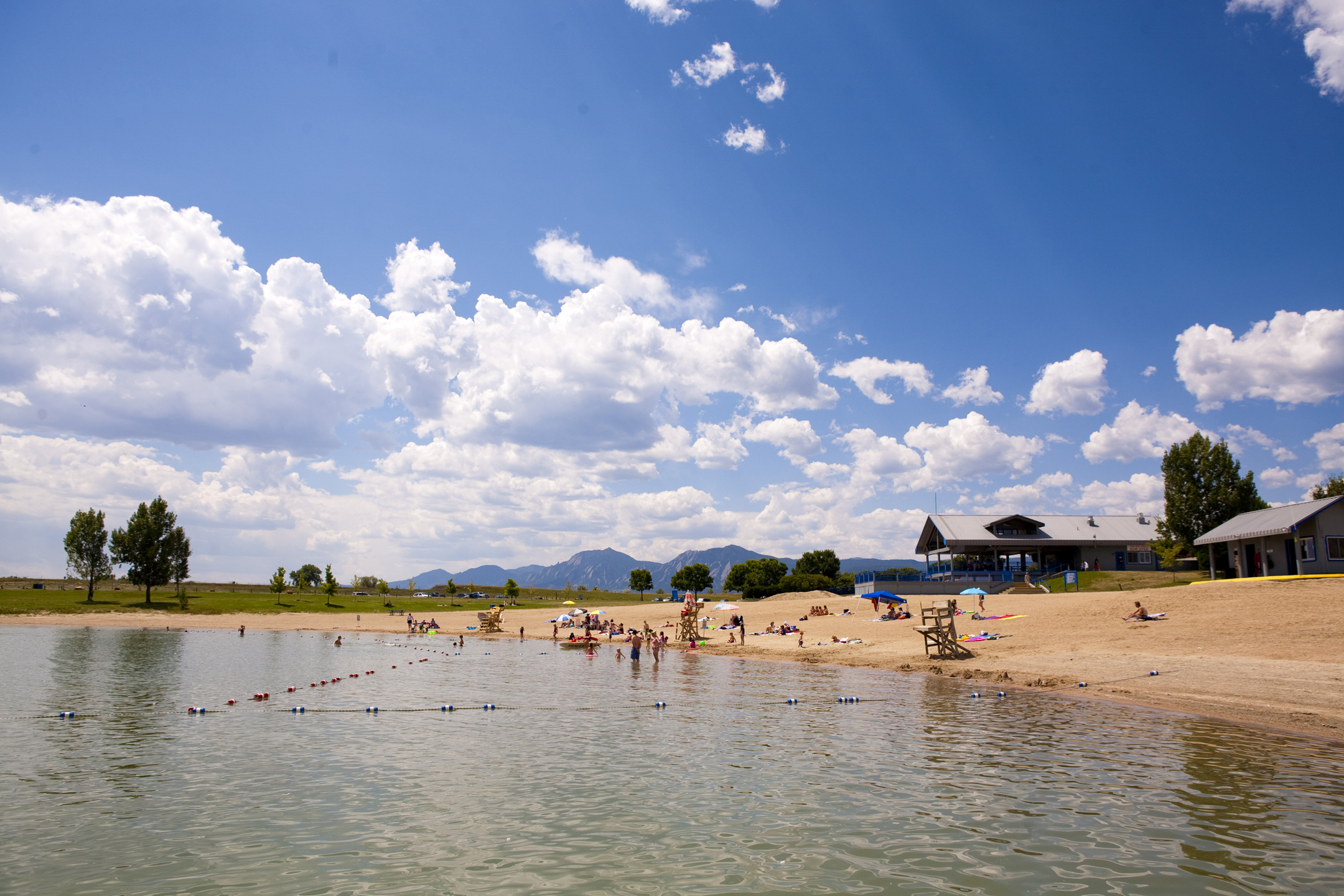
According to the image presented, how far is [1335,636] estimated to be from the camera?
28203 mm

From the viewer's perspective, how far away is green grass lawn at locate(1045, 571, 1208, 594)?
5931 centimetres

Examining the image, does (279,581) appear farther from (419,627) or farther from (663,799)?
(663,799)

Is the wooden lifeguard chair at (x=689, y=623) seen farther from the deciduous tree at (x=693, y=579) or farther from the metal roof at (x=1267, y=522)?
the deciduous tree at (x=693, y=579)

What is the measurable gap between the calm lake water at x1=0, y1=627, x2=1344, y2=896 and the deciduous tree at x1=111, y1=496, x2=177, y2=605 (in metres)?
91.0

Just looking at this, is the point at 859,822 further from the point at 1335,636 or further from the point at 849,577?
the point at 849,577

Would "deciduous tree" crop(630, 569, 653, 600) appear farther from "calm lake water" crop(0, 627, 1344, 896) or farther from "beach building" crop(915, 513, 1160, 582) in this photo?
"calm lake water" crop(0, 627, 1344, 896)

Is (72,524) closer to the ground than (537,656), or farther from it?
farther from it

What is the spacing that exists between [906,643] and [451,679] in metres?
26.8

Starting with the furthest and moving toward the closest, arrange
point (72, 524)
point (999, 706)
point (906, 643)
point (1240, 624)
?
point (72, 524), point (906, 643), point (1240, 624), point (999, 706)

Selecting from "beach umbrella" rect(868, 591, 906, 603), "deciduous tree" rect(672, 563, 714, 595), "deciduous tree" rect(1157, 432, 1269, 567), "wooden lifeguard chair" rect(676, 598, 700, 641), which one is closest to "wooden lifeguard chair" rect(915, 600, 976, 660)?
"beach umbrella" rect(868, 591, 906, 603)

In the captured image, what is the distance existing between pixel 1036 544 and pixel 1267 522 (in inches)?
951

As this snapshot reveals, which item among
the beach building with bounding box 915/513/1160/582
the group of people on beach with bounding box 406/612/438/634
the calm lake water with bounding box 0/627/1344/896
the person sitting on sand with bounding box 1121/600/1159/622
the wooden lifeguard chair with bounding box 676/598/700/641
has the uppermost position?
the beach building with bounding box 915/513/1160/582

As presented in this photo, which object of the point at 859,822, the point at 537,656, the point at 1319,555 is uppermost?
the point at 1319,555

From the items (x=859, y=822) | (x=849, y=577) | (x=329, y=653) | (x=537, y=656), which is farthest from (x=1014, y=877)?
(x=849, y=577)
